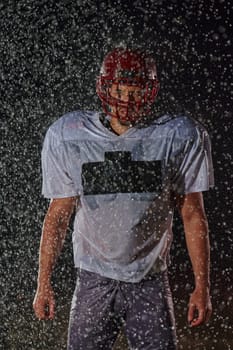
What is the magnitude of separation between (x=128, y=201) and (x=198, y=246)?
0.79 feet

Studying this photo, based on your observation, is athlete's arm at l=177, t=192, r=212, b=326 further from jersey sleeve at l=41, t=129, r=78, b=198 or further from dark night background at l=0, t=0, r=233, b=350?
dark night background at l=0, t=0, r=233, b=350

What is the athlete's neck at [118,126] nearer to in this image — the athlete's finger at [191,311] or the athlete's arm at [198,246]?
the athlete's arm at [198,246]

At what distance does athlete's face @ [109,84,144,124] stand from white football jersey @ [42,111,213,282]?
0.05 m

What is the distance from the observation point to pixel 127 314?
81.2 inches

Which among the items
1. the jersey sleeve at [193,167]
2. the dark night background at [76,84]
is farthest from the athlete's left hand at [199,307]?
the dark night background at [76,84]

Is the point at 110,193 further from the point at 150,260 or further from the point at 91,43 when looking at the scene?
the point at 91,43

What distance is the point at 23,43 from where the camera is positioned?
14.3ft

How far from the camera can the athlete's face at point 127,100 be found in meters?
2.09

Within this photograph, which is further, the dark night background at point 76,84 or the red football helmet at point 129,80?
the dark night background at point 76,84

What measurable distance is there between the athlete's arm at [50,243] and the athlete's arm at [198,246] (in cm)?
34

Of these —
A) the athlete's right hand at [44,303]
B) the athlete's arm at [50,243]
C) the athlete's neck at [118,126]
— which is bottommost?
the athlete's right hand at [44,303]

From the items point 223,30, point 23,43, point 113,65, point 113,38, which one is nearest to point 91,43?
point 113,38

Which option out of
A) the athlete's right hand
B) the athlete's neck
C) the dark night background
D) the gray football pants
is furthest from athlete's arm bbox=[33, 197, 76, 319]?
the dark night background

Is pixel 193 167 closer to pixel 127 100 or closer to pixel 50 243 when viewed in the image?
pixel 127 100
